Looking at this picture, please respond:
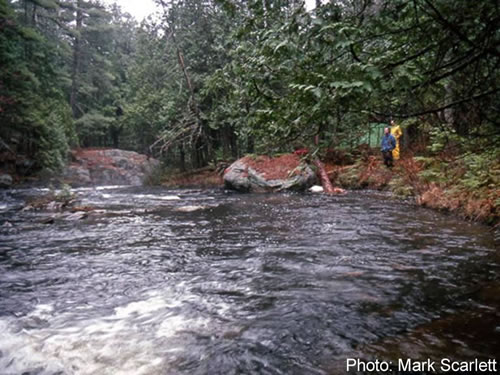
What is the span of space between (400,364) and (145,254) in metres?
3.99

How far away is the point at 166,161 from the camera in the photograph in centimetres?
2961

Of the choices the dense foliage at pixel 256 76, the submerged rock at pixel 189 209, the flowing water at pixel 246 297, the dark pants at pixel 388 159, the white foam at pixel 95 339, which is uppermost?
the dense foliage at pixel 256 76

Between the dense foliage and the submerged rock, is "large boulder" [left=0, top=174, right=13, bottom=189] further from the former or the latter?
the submerged rock

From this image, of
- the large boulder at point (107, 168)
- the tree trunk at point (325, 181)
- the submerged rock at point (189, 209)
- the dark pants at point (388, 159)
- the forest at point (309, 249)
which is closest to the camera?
the forest at point (309, 249)

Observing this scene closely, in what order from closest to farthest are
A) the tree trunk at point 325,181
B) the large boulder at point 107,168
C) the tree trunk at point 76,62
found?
the tree trunk at point 325,181
the large boulder at point 107,168
the tree trunk at point 76,62

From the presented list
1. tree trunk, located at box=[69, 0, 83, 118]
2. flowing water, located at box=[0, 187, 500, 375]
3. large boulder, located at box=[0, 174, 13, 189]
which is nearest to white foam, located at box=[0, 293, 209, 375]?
flowing water, located at box=[0, 187, 500, 375]

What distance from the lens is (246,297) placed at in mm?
3660

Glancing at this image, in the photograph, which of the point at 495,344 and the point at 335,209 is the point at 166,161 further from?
the point at 495,344

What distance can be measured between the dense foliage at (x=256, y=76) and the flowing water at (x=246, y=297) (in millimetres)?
1504

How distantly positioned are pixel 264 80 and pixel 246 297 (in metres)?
2.18

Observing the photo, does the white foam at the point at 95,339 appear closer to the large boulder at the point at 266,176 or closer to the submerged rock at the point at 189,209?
the submerged rock at the point at 189,209

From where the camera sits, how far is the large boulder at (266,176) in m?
14.3

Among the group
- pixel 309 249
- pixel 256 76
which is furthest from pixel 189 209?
pixel 256 76

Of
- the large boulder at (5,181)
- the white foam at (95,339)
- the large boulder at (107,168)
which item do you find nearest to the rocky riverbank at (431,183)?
the white foam at (95,339)
